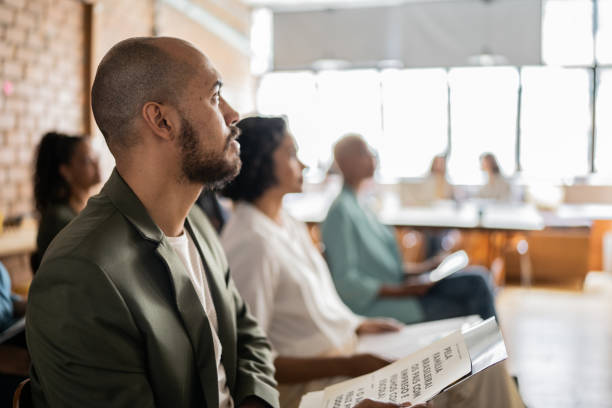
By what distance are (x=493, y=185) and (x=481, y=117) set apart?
284 centimetres

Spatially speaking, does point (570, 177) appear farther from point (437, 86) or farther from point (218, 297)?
point (218, 297)

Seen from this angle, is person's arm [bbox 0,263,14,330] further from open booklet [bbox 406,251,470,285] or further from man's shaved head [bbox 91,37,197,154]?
open booklet [bbox 406,251,470,285]

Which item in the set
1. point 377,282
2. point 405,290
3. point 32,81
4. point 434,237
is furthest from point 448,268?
point 434,237

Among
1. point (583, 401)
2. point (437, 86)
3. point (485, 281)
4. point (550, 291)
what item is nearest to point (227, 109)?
point (485, 281)

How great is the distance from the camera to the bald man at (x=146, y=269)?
0.92m

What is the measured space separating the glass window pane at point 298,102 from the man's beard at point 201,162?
8675 millimetres

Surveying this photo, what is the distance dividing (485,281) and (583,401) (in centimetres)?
104

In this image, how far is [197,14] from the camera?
7.60 metres

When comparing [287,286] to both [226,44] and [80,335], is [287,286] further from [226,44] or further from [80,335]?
[226,44]

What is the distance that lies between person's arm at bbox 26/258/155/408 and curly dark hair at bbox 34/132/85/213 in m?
2.06

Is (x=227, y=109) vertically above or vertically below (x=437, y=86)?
below

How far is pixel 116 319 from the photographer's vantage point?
926 mm

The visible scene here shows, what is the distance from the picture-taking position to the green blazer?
2.99 ft

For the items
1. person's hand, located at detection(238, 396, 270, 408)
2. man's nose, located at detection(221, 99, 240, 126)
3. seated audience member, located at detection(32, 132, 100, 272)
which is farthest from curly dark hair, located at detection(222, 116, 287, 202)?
seated audience member, located at detection(32, 132, 100, 272)
